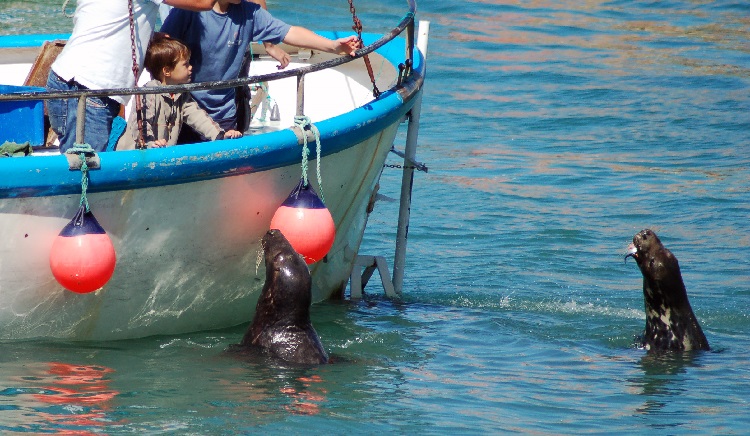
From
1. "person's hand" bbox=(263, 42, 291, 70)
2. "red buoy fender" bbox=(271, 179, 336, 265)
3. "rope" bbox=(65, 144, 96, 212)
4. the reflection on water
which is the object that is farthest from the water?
"person's hand" bbox=(263, 42, 291, 70)

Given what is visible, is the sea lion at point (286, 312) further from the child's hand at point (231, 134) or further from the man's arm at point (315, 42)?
the man's arm at point (315, 42)

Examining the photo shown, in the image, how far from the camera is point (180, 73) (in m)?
6.09

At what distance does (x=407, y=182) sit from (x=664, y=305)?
2.02 meters

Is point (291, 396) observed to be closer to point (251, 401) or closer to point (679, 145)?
point (251, 401)

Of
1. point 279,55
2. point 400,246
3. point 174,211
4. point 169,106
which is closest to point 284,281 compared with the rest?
point 174,211

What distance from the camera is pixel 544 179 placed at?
1166 centimetres

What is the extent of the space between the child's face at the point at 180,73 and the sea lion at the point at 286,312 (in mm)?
984

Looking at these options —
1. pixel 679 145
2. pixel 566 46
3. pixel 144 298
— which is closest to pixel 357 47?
pixel 144 298

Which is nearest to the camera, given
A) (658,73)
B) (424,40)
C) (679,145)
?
(424,40)

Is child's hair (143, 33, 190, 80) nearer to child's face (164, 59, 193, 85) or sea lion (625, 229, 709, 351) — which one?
child's face (164, 59, 193, 85)

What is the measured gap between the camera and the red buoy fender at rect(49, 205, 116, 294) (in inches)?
202

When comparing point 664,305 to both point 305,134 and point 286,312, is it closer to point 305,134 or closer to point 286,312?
point 286,312

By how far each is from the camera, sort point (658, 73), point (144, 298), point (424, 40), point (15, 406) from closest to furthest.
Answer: point (15, 406) → point (144, 298) → point (424, 40) → point (658, 73)

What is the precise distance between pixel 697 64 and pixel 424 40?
9.03m
